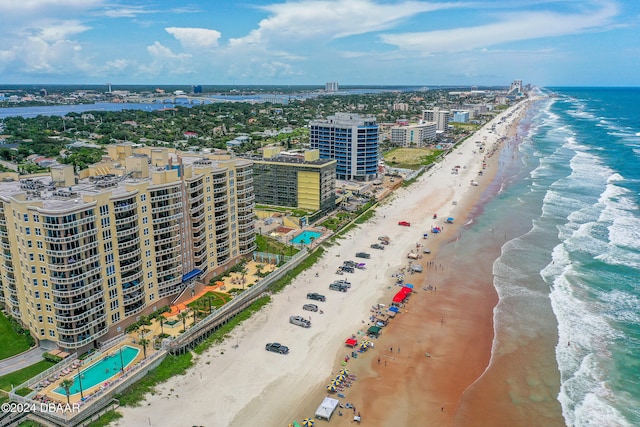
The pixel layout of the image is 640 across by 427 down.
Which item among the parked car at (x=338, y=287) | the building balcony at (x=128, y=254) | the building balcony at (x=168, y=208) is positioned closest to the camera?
the building balcony at (x=128, y=254)

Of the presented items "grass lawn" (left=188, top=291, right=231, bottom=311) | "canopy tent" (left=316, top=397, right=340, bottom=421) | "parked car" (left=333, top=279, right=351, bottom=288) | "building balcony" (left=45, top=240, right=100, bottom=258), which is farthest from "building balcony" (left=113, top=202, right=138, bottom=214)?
"parked car" (left=333, top=279, right=351, bottom=288)

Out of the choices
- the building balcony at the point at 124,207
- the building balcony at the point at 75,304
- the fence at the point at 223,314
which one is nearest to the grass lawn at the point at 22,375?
the building balcony at the point at 75,304

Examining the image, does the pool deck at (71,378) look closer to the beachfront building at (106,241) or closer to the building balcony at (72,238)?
the beachfront building at (106,241)

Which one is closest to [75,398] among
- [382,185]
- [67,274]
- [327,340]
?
[67,274]

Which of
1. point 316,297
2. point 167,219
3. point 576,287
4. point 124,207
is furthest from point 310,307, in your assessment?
point 576,287

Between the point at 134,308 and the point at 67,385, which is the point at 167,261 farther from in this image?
the point at 67,385

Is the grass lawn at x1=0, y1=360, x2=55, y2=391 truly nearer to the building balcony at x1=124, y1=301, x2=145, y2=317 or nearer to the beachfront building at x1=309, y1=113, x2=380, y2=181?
the building balcony at x1=124, y1=301, x2=145, y2=317
